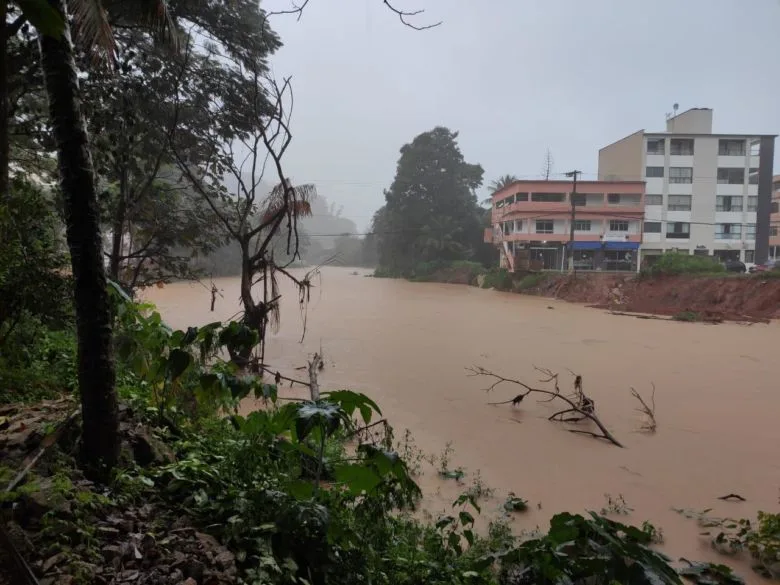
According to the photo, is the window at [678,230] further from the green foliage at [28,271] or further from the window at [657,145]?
the green foliage at [28,271]

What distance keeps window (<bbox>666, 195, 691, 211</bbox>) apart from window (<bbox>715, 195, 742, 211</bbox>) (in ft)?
5.23

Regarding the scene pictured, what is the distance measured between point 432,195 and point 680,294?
64.4 ft

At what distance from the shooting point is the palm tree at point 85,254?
1.79 m

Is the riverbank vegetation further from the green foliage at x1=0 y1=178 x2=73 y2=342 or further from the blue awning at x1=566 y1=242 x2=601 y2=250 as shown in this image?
the blue awning at x1=566 y1=242 x2=601 y2=250

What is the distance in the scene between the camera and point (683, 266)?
814 inches

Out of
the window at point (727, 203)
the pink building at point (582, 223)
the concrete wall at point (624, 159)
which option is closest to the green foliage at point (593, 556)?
the pink building at point (582, 223)

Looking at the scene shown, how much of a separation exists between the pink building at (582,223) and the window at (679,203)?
2.66 m

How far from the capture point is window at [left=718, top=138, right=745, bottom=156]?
96.6 feet

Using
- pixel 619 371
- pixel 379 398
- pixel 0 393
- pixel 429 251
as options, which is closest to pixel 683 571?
pixel 0 393

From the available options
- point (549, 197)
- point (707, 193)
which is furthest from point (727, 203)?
point (549, 197)

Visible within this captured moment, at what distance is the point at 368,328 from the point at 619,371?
6711mm

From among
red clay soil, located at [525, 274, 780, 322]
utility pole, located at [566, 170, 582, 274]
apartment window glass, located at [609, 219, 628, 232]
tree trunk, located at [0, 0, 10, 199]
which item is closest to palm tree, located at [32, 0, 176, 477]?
tree trunk, located at [0, 0, 10, 199]

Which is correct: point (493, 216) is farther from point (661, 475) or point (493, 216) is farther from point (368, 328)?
point (661, 475)

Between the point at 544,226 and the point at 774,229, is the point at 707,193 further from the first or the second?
the point at 544,226
